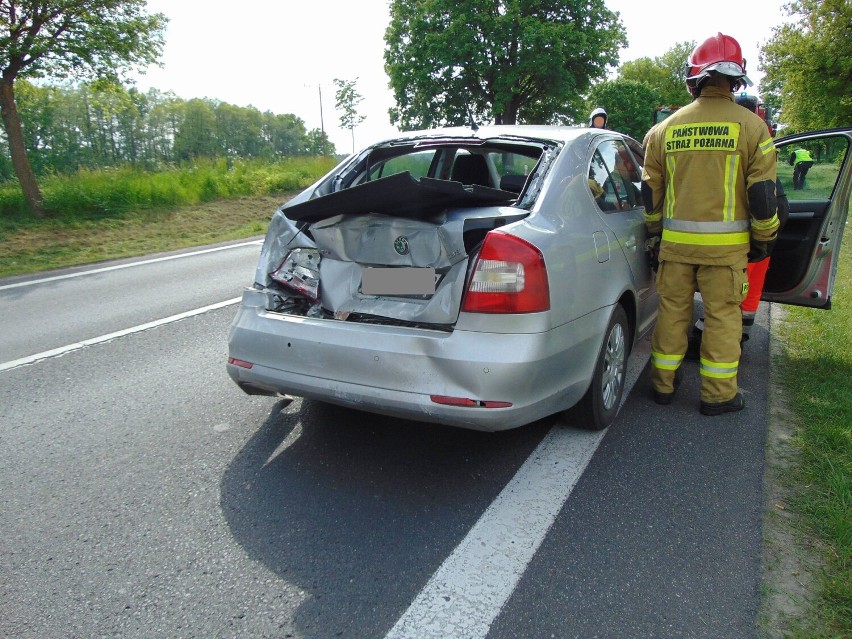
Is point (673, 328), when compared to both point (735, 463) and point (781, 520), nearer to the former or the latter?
point (735, 463)

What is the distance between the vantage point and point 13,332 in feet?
19.5

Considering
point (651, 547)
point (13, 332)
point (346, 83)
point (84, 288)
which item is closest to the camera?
point (651, 547)

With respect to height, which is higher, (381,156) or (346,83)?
(346,83)

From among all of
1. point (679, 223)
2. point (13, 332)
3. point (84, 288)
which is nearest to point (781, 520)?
point (679, 223)

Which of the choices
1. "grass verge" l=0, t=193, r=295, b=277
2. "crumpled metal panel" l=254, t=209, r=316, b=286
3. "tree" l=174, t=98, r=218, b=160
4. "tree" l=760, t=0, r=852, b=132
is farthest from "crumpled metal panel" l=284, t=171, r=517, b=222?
"tree" l=174, t=98, r=218, b=160

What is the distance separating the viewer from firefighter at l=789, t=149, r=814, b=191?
4734 mm

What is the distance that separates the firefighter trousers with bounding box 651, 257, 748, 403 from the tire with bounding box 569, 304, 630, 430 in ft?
1.07

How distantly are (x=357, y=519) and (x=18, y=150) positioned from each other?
1354 cm

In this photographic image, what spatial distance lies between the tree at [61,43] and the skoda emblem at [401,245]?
480 inches

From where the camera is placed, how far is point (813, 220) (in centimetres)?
465

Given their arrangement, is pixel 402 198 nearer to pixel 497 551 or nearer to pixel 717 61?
pixel 497 551

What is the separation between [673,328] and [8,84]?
13.5 metres

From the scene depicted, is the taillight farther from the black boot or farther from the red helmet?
the red helmet

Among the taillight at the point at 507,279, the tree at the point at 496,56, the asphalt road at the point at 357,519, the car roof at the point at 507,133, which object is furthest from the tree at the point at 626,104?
the taillight at the point at 507,279
